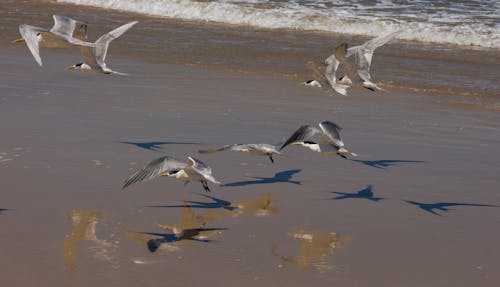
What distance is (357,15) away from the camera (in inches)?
674

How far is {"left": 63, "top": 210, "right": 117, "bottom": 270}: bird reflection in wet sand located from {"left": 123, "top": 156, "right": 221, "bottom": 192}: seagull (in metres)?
0.37

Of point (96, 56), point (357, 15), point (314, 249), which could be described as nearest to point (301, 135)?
point (314, 249)

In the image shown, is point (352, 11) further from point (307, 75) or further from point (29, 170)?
point (29, 170)

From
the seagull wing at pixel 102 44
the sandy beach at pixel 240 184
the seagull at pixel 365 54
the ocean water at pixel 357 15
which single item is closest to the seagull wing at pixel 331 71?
the seagull at pixel 365 54

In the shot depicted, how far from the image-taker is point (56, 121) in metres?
8.16

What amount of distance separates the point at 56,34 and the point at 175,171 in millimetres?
2861

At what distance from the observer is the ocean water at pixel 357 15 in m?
15.6

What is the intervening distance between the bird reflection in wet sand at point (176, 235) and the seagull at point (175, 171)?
37 centimetres

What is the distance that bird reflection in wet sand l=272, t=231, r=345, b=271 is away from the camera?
5031 mm

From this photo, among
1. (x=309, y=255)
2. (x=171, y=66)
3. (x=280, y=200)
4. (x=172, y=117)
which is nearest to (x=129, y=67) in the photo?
(x=171, y=66)

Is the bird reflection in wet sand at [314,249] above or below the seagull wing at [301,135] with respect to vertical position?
below

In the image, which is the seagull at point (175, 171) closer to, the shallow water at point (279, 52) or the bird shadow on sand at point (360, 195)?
the bird shadow on sand at point (360, 195)

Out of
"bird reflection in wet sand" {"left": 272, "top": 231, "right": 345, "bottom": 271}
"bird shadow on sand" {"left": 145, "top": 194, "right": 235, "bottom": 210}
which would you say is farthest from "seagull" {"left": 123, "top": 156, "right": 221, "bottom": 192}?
"bird reflection in wet sand" {"left": 272, "top": 231, "right": 345, "bottom": 271}

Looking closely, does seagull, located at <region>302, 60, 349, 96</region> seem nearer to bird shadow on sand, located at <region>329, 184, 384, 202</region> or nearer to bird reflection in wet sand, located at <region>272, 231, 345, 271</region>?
bird shadow on sand, located at <region>329, 184, 384, 202</region>
